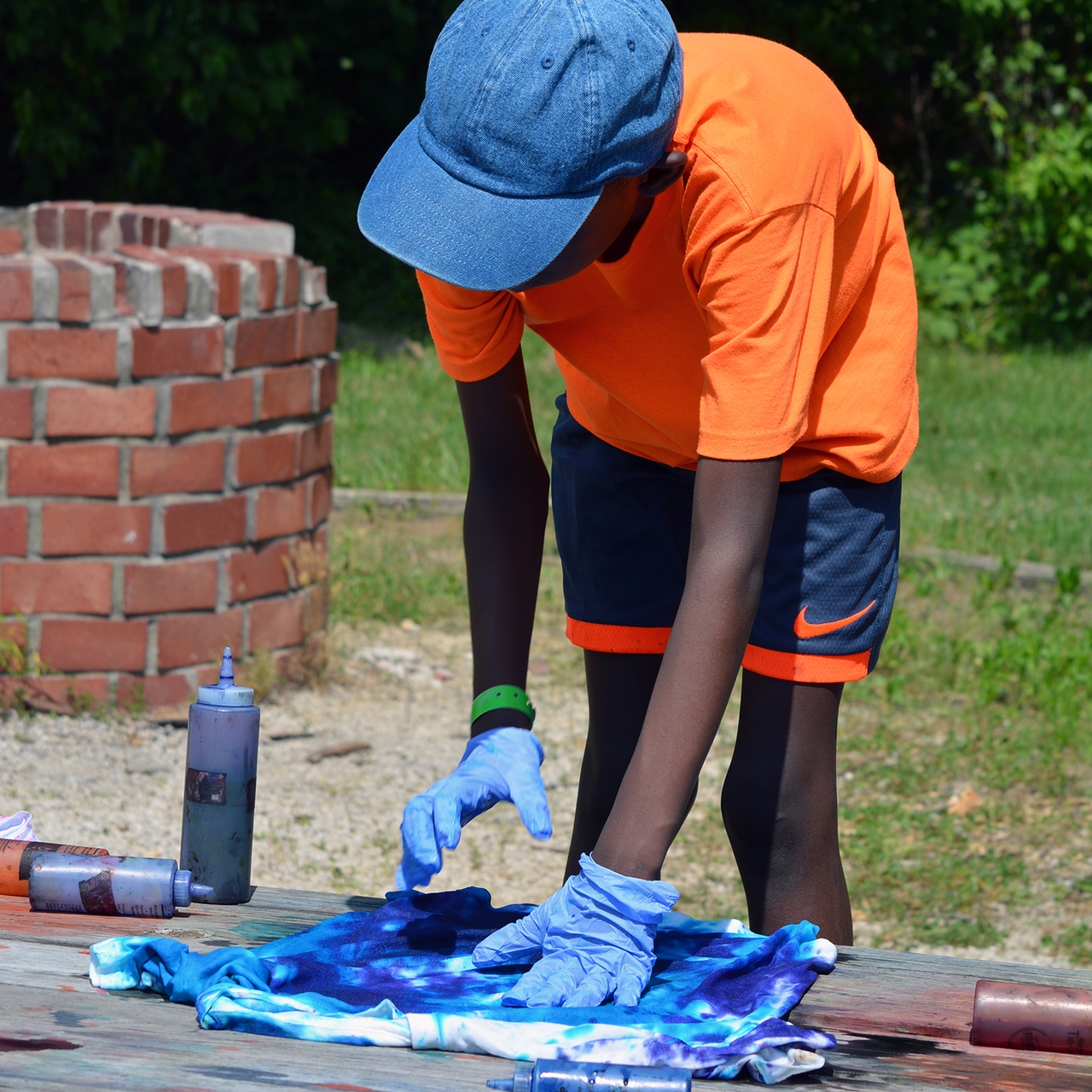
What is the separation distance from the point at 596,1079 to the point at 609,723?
0.90m

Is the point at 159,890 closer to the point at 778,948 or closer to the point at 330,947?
the point at 330,947

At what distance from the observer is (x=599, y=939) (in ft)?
5.57

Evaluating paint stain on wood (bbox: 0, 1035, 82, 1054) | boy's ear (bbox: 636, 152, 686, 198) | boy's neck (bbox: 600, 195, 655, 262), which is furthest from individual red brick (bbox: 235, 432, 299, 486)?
paint stain on wood (bbox: 0, 1035, 82, 1054)

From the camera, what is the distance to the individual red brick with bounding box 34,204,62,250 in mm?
5523

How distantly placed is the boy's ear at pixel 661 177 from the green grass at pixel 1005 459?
3.97 m

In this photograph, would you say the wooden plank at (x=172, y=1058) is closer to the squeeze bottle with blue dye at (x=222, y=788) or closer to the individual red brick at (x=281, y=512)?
the squeeze bottle with blue dye at (x=222, y=788)

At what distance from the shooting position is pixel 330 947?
1.83 m

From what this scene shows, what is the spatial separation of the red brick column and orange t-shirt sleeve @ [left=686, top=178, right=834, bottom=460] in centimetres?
237

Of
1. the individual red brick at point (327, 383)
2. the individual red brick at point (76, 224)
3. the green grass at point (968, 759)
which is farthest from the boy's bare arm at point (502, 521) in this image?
the individual red brick at point (76, 224)

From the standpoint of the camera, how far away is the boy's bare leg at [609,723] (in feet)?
7.42

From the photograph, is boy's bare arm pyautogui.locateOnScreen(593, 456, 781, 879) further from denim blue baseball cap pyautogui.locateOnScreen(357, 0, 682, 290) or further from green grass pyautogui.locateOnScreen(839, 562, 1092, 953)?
green grass pyautogui.locateOnScreen(839, 562, 1092, 953)

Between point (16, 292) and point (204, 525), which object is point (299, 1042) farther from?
point (16, 292)

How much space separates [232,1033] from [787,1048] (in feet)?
1.95

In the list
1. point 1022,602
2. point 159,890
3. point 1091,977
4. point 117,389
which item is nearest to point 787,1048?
point 1091,977
